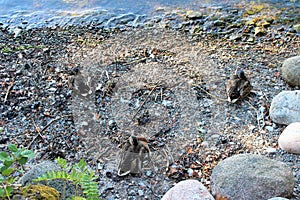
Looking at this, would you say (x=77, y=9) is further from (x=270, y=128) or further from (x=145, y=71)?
(x=270, y=128)

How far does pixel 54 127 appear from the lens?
3465 mm

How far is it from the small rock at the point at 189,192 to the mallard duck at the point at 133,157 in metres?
0.44

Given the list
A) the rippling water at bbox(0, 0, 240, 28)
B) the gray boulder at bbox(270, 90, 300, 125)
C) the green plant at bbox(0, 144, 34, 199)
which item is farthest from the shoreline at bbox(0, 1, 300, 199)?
the green plant at bbox(0, 144, 34, 199)

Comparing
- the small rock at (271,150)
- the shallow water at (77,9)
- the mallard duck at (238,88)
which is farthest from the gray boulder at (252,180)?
the shallow water at (77,9)

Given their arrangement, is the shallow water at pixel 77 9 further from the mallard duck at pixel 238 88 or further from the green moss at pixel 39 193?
the green moss at pixel 39 193

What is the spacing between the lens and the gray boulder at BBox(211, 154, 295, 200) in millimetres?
2467

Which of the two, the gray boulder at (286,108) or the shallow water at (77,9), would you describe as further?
the shallow water at (77,9)

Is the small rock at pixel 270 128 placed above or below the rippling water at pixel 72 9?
below

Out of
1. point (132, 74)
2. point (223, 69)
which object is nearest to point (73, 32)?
point (132, 74)

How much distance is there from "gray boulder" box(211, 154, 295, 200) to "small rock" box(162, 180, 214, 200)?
0.48ft

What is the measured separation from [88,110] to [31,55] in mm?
1425

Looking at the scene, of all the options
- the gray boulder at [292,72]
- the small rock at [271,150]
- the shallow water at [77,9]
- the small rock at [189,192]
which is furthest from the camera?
the shallow water at [77,9]

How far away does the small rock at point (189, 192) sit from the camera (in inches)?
96.6

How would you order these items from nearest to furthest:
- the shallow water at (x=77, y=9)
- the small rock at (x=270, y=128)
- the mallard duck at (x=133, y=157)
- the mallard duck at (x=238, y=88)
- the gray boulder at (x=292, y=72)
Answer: the mallard duck at (x=133, y=157) → the small rock at (x=270, y=128) → the mallard duck at (x=238, y=88) → the gray boulder at (x=292, y=72) → the shallow water at (x=77, y=9)
